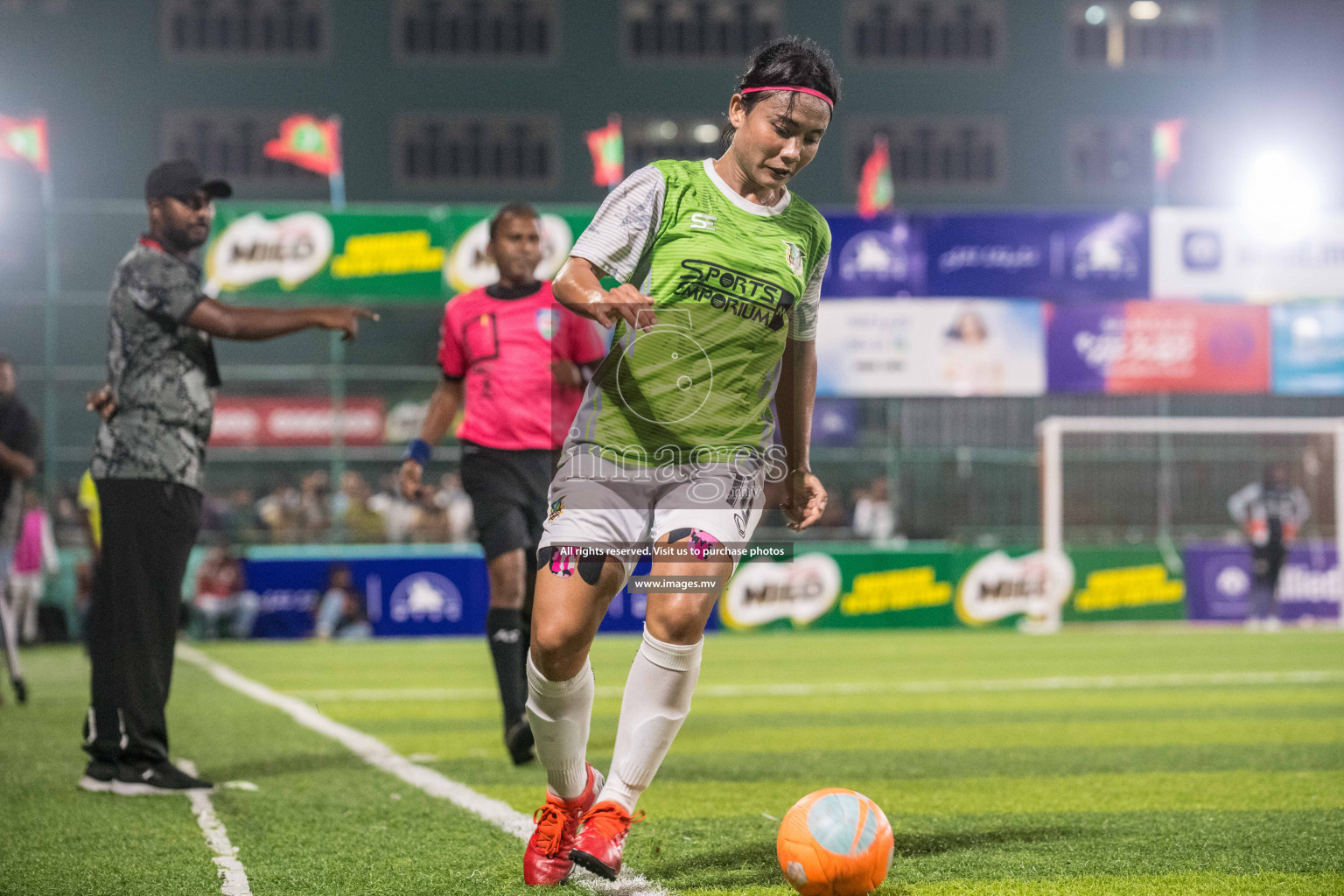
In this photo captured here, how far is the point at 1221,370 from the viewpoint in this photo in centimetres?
2069

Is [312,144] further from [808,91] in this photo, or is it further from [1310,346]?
[808,91]

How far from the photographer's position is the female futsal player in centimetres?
384

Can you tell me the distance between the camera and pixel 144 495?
18.2ft

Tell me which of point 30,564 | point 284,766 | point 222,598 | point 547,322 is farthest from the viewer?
point 222,598

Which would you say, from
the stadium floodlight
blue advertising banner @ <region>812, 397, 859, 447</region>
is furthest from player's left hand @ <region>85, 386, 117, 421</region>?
the stadium floodlight

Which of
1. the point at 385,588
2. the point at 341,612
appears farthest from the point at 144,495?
the point at 385,588

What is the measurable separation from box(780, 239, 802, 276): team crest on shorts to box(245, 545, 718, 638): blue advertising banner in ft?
47.3

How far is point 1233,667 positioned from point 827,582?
7.44 metres

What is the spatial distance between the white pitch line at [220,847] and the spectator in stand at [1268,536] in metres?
16.4

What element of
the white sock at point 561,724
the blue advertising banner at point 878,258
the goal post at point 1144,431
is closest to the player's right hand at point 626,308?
the white sock at point 561,724

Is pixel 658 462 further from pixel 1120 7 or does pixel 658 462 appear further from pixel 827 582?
pixel 1120 7

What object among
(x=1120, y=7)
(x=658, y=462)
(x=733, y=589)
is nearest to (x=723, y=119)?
(x=658, y=462)

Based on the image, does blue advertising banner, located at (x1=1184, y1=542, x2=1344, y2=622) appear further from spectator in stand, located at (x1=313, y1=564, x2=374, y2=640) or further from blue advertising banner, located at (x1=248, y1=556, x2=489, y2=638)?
spectator in stand, located at (x1=313, y1=564, x2=374, y2=640)

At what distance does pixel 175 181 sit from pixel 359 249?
13.2 m
